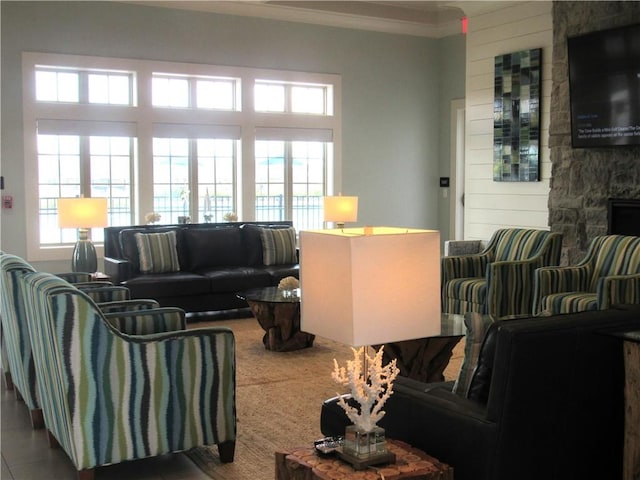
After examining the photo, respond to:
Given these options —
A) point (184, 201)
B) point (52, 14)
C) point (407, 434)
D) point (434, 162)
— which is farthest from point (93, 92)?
point (407, 434)

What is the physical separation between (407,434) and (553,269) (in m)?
3.39

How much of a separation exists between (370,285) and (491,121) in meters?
6.36

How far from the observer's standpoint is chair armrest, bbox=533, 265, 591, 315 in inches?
224

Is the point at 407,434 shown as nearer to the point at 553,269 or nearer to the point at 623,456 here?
the point at 623,456

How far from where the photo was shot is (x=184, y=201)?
880cm

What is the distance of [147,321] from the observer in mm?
3904

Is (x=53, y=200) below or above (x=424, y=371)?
above

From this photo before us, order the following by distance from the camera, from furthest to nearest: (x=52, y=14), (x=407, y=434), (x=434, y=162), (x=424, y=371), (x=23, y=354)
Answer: (x=434, y=162) → (x=52, y=14) → (x=424, y=371) → (x=23, y=354) → (x=407, y=434)

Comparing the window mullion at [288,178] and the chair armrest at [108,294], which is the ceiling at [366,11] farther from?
the chair armrest at [108,294]

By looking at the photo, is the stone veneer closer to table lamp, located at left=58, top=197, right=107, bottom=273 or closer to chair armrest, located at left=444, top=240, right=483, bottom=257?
chair armrest, located at left=444, top=240, right=483, bottom=257

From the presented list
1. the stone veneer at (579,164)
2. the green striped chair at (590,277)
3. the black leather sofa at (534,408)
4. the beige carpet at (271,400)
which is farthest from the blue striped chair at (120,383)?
the stone veneer at (579,164)

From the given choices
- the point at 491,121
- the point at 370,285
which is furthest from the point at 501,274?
the point at 370,285

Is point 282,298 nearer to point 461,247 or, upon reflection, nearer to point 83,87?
point 461,247

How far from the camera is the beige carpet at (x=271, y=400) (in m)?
3.60
